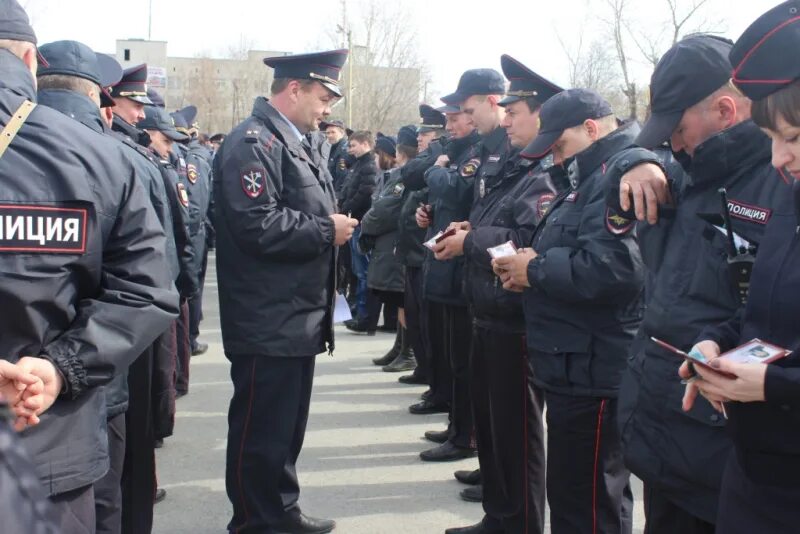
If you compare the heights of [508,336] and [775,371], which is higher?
[775,371]

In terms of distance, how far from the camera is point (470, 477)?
5090 mm

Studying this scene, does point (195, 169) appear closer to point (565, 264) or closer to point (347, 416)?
point (347, 416)

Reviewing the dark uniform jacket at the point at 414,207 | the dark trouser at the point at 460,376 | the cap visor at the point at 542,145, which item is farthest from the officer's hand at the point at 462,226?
the dark uniform jacket at the point at 414,207

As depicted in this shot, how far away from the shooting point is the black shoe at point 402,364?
26.2 feet

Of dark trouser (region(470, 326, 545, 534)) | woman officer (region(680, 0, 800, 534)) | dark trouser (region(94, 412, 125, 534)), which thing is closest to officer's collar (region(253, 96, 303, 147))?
dark trouser (region(470, 326, 545, 534))

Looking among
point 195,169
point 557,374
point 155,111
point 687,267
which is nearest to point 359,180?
point 195,169

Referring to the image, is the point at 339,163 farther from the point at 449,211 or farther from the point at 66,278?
the point at 66,278

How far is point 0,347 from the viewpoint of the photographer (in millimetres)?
2180

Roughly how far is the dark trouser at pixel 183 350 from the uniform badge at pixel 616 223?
3.88 meters

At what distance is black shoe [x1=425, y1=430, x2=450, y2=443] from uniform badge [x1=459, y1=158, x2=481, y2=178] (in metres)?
1.76

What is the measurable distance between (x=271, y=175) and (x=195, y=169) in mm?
3807

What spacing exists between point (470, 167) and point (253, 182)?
185 centimetres

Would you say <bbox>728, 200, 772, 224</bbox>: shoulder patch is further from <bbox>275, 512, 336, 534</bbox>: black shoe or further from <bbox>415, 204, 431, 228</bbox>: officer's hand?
<bbox>415, 204, 431, 228</bbox>: officer's hand

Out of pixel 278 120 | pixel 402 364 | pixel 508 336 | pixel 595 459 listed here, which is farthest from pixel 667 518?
pixel 402 364
